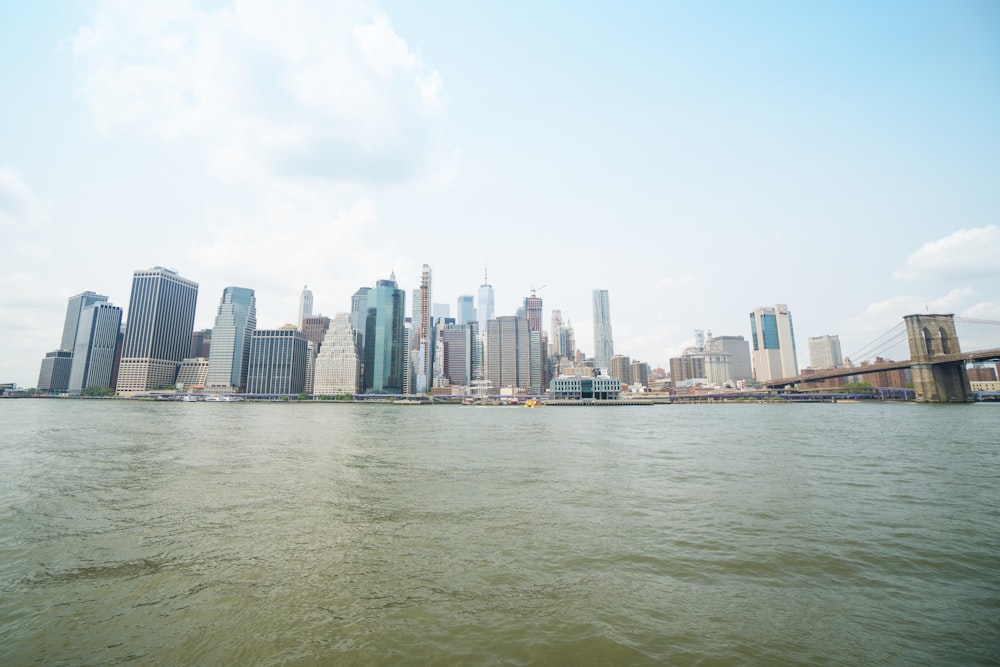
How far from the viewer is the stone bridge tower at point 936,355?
10962 centimetres

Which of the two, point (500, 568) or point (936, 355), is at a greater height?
point (936, 355)

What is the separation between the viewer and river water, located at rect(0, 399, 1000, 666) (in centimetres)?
758

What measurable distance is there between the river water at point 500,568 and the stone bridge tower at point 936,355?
116 metres

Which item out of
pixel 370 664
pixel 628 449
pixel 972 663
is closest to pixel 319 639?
pixel 370 664

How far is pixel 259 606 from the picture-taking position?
895cm

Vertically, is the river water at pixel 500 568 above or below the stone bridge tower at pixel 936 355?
below

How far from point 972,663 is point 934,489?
1771 centimetres

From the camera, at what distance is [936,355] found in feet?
362

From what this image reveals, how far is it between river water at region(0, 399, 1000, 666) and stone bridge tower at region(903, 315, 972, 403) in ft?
381

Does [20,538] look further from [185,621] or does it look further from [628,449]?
[628,449]

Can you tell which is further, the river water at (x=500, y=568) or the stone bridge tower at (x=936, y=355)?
the stone bridge tower at (x=936, y=355)

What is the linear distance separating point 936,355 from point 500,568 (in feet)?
483

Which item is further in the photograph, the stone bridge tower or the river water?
the stone bridge tower

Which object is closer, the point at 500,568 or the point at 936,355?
the point at 500,568
